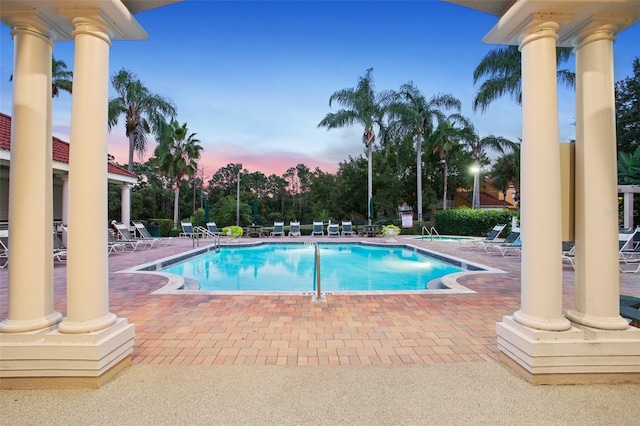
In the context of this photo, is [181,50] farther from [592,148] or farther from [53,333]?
[592,148]

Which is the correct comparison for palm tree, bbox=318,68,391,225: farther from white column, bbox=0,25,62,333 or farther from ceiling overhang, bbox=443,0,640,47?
white column, bbox=0,25,62,333

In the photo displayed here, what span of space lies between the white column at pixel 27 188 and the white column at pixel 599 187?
13.9ft

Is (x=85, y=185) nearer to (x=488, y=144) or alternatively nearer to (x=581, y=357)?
(x=581, y=357)

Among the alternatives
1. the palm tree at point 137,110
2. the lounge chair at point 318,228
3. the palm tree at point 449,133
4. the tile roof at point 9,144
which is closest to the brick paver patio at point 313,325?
the tile roof at point 9,144

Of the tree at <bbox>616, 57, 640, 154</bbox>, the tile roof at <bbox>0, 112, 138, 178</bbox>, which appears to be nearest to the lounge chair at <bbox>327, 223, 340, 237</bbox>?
the tile roof at <bbox>0, 112, 138, 178</bbox>

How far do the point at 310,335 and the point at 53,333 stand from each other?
223 centimetres

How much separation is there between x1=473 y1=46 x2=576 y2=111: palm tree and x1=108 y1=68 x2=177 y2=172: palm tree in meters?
18.7

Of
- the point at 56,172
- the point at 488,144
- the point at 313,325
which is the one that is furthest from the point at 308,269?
the point at 488,144

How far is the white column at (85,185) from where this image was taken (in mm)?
2580

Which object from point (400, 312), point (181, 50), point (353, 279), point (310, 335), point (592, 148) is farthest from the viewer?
point (181, 50)

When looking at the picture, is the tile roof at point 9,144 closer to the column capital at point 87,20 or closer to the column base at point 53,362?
the column capital at point 87,20

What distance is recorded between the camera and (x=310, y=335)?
3.68m

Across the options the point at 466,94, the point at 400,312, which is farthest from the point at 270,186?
the point at 400,312

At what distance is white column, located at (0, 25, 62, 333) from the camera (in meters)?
2.60
